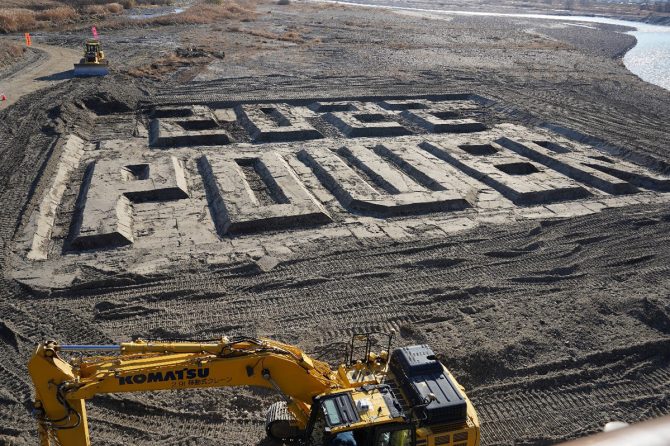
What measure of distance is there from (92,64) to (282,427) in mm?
20898

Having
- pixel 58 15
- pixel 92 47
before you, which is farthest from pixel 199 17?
pixel 92 47

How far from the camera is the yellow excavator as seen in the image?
4.91 m

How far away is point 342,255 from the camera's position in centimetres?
1091

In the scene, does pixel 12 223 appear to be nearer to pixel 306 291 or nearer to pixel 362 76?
pixel 306 291

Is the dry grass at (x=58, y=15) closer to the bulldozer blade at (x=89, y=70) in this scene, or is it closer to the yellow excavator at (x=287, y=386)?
the bulldozer blade at (x=89, y=70)

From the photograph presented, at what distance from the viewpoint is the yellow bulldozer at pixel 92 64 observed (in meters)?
22.7

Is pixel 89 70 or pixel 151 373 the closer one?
pixel 151 373

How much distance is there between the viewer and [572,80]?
26578mm

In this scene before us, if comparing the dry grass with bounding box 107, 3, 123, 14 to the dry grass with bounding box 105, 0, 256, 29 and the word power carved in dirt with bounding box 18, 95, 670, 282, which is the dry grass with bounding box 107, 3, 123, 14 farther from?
the word power carved in dirt with bounding box 18, 95, 670, 282

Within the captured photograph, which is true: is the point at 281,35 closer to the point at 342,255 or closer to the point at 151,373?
the point at 342,255

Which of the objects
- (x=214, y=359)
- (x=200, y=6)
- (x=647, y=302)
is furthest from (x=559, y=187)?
(x=200, y=6)

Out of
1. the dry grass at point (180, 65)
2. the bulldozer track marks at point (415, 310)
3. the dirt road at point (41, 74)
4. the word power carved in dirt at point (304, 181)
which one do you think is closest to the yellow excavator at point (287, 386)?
the bulldozer track marks at point (415, 310)

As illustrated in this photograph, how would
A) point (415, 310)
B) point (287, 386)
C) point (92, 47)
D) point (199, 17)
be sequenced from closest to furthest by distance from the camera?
1. point (287, 386)
2. point (415, 310)
3. point (92, 47)
4. point (199, 17)

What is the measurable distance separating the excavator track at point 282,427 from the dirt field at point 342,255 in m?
0.59
